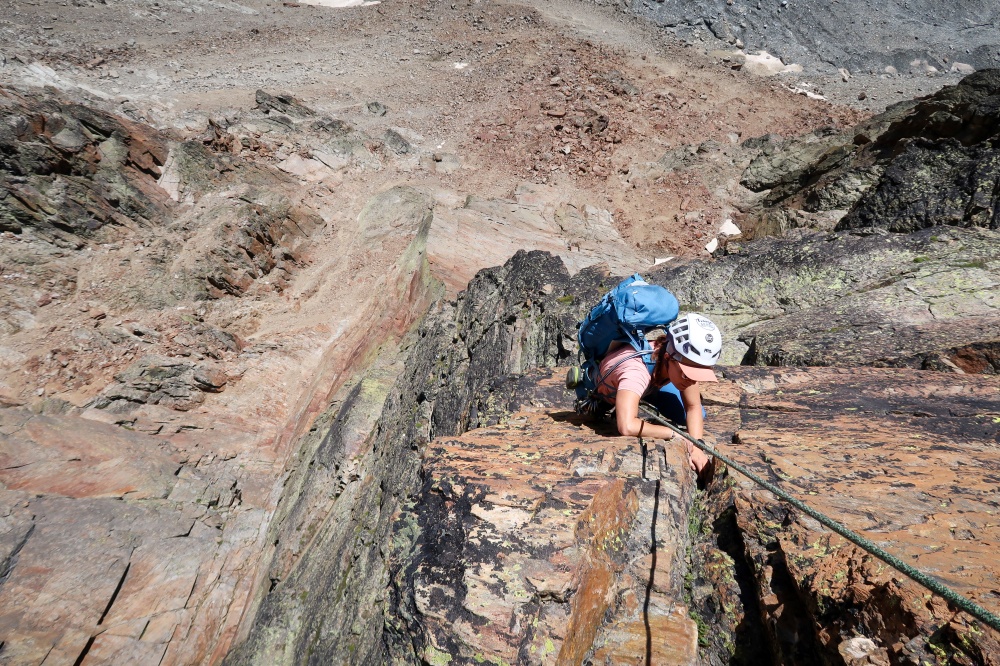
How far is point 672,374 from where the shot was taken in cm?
446

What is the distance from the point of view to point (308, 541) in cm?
875

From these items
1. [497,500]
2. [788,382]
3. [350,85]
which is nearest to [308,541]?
[497,500]

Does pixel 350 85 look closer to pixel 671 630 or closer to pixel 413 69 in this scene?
pixel 413 69

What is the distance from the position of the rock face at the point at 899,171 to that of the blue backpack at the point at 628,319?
7.90m

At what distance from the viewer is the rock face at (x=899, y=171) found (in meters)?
9.01

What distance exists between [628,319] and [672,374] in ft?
2.06

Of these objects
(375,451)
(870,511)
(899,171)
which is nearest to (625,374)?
(870,511)

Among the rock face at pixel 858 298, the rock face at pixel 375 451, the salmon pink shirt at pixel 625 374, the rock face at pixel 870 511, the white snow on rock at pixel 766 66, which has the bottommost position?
the rock face at pixel 375 451

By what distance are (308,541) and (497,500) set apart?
626cm

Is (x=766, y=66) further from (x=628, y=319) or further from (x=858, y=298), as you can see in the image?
(x=628, y=319)

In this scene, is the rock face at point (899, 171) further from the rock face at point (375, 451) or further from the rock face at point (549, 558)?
the rock face at point (549, 558)

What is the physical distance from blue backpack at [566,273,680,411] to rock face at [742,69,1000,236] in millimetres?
7902

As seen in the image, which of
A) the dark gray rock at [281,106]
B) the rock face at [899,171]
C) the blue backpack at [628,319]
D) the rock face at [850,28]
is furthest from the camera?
the rock face at [850,28]

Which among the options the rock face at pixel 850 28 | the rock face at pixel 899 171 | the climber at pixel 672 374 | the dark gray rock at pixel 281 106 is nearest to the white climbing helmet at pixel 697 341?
the climber at pixel 672 374
